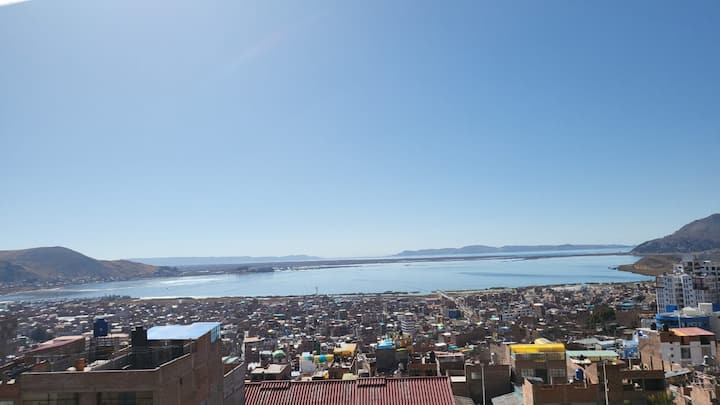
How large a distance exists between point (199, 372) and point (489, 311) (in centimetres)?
5338

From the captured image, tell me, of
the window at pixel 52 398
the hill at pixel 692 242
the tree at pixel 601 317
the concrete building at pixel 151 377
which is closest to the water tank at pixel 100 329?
the concrete building at pixel 151 377

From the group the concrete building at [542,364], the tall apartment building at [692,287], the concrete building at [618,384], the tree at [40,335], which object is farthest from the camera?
the tall apartment building at [692,287]

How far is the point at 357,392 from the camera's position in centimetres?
1071

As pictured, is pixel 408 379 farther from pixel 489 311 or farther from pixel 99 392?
pixel 489 311

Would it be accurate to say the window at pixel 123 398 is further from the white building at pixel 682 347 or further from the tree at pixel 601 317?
the tree at pixel 601 317

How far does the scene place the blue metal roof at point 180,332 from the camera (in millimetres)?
7430

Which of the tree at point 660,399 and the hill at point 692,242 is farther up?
the hill at point 692,242

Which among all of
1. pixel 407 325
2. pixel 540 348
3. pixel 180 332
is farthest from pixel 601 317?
pixel 180 332

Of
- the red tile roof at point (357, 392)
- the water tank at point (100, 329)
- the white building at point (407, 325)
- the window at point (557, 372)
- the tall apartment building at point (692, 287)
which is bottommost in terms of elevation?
the white building at point (407, 325)

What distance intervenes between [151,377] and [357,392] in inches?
229

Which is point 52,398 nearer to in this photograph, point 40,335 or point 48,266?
point 40,335

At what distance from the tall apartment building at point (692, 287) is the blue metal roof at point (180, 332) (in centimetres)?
5068

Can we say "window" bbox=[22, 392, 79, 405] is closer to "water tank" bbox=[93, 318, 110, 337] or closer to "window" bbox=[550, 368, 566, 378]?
"water tank" bbox=[93, 318, 110, 337]

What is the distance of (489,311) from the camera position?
56656 millimetres
